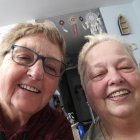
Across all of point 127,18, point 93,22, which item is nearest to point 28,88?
point 93,22

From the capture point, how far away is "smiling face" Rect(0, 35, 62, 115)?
2.59 feet

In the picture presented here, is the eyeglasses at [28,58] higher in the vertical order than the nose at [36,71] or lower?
higher

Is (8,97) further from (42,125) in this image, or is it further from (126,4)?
(126,4)

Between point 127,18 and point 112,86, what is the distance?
1.94 metres

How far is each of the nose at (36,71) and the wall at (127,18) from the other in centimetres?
188

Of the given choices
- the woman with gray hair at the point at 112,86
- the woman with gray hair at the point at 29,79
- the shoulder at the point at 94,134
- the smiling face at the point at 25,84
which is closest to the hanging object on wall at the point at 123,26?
the woman with gray hair at the point at 112,86

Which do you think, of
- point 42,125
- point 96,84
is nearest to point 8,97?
point 42,125

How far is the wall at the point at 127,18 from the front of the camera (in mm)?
2633

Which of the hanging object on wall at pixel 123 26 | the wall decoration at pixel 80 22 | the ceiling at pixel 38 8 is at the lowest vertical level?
the hanging object on wall at pixel 123 26

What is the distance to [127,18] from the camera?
2.75 meters

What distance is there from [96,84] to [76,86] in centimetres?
202

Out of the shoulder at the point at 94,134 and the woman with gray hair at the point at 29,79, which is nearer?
the woman with gray hair at the point at 29,79

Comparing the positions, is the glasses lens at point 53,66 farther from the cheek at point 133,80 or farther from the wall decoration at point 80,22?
the wall decoration at point 80,22

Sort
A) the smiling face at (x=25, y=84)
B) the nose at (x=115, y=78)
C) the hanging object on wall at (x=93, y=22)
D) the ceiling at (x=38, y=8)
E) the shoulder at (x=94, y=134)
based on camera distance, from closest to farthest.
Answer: the smiling face at (x=25, y=84)
the nose at (x=115, y=78)
the shoulder at (x=94, y=134)
the ceiling at (x=38, y=8)
the hanging object on wall at (x=93, y=22)
